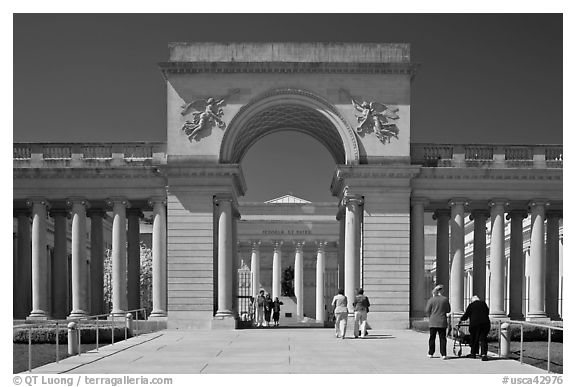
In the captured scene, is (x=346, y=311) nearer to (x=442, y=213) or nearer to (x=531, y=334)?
(x=531, y=334)

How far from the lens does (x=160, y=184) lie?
56.0 meters

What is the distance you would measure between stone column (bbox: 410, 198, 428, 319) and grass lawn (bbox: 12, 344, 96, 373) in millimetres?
23651

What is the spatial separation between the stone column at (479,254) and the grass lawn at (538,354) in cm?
1543

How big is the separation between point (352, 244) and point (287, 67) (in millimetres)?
12353

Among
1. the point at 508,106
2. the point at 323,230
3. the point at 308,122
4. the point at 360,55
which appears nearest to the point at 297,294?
the point at 323,230

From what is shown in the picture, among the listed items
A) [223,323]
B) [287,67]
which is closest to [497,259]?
[223,323]

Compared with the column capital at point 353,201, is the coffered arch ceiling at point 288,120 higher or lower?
higher

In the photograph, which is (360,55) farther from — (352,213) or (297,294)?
(297,294)

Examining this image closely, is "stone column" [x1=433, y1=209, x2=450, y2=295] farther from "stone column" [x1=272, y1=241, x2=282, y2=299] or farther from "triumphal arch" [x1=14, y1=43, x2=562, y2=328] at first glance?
"stone column" [x1=272, y1=241, x2=282, y2=299]

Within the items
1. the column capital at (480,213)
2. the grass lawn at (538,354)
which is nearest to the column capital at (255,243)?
the column capital at (480,213)

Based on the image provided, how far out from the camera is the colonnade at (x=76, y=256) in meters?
56.2

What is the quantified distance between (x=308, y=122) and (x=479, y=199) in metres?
13.0

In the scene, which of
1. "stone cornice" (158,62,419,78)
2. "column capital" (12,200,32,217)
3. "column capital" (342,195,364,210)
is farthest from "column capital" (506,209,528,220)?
"column capital" (12,200,32,217)

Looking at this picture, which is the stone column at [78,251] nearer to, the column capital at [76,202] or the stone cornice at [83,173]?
the column capital at [76,202]
